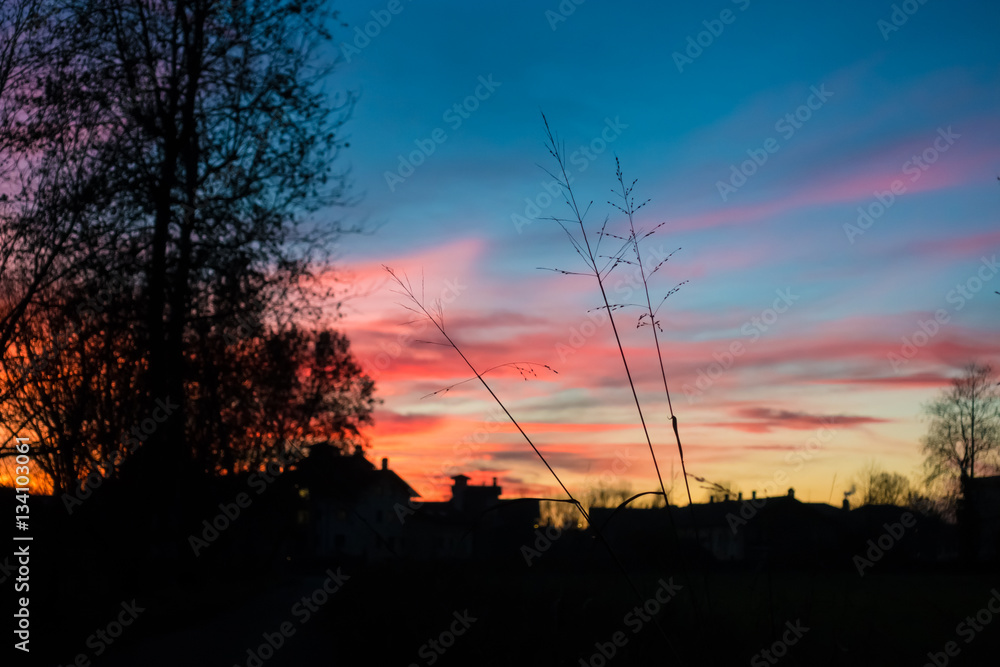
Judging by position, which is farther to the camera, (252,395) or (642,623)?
(252,395)

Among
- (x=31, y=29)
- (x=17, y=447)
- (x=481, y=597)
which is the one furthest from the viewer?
(x=17, y=447)

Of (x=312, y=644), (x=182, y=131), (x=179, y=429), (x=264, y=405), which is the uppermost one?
(x=182, y=131)

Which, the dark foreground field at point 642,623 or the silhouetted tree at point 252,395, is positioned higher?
the silhouetted tree at point 252,395

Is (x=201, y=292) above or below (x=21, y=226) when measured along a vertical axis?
above

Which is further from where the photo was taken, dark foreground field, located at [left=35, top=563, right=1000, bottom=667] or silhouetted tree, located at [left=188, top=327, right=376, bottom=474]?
silhouetted tree, located at [left=188, top=327, right=376, bottom=474]

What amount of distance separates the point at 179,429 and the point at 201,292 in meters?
2.51

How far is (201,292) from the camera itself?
13664mm

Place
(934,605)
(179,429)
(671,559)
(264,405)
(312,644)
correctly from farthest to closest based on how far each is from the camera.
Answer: (264,405), (179,429), (312,644), (671,559), (934,605)

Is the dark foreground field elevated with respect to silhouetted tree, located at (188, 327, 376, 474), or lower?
lower

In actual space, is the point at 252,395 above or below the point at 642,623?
above

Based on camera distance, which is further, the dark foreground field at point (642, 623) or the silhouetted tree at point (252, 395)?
the silhouetted tree at point (252, 395)

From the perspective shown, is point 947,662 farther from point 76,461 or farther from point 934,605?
point 76,461

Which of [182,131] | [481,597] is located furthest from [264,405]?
[481,597]

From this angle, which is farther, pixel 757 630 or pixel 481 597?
pixel 481 597
